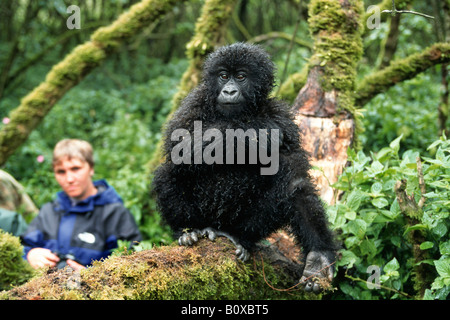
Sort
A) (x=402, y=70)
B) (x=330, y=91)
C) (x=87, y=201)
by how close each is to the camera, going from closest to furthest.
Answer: (x=330, y=91) → (x=87, y=201) → (x=402, y=70)

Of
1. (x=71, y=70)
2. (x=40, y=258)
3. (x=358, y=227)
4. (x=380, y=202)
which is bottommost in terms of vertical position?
(x=40, y=258)

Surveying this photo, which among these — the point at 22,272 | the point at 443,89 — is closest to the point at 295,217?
the point at 22,272

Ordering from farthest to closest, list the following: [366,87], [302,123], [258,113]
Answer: [366,87]
[302,123]
[258,113]

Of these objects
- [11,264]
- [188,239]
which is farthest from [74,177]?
[188,239]

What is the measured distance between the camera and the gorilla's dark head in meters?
3.58

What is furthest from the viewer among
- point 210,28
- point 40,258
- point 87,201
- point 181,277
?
point 210,28

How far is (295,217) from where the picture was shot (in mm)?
3279

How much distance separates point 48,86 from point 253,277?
4.13 m

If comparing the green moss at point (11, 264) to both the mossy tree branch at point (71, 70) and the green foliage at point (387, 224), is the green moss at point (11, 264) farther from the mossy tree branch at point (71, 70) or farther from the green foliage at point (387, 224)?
the green foliage at point (387, 224)

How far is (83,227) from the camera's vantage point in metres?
4.76

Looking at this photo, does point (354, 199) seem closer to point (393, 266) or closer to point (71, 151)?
point (393, 266)

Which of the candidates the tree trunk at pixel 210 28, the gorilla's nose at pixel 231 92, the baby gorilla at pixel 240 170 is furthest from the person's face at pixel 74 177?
the gorilla's nose at pixel 231 92

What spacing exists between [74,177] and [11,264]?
4.54 ft

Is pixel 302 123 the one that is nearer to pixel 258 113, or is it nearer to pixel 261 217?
pixel 258 113
